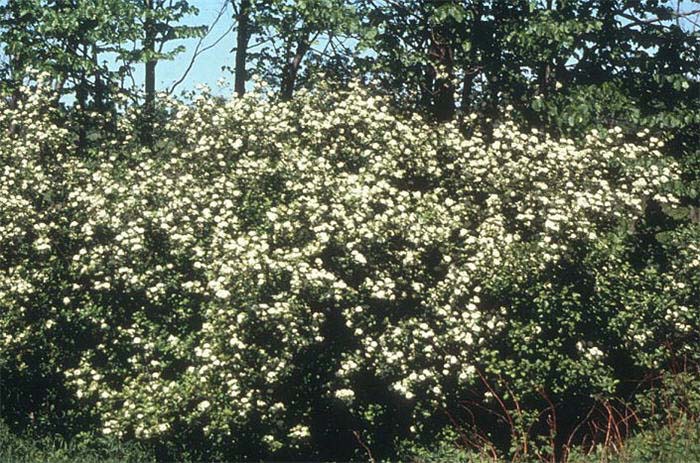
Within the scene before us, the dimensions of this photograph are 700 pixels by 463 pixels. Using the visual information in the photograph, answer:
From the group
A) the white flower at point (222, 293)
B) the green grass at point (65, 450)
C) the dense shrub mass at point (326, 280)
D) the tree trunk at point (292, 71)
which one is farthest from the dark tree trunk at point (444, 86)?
the green grass at point (65, 450)

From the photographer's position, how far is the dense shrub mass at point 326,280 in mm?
7988

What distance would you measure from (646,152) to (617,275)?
Result: 221 centimetres

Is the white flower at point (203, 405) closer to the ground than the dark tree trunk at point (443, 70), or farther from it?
closer to the ground

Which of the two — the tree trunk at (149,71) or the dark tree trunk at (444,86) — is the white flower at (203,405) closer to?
the tree trunk at (149,71)

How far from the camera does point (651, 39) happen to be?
1109 centimetres

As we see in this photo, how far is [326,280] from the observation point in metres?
7.82

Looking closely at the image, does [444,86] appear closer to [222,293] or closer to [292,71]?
[292,71]

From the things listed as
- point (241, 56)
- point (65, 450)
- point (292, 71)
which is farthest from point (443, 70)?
point (65, 450)

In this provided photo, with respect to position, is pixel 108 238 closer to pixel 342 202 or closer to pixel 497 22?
pixel 342 202

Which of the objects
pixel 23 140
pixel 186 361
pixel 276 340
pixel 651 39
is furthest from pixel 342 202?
pixel 651 39

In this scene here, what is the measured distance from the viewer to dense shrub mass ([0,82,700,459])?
799cm

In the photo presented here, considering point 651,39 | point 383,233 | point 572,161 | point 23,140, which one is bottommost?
point 383,233

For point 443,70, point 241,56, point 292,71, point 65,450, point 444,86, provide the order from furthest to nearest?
point 241,56 → point 292,71 → point 444,86 → point 443,70 → point 65,450

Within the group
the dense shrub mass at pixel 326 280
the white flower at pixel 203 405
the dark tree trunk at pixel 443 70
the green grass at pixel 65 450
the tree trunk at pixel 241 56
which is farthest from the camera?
the tree trunk at pixel 241 56
